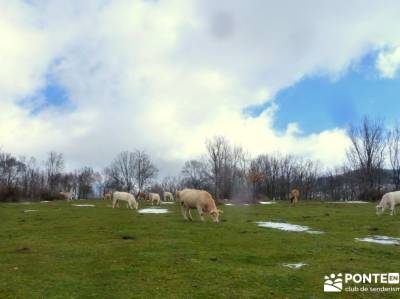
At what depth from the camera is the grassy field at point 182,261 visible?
11.3 meters

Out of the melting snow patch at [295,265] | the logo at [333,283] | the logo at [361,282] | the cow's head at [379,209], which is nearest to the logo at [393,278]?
the logo at [361,282]

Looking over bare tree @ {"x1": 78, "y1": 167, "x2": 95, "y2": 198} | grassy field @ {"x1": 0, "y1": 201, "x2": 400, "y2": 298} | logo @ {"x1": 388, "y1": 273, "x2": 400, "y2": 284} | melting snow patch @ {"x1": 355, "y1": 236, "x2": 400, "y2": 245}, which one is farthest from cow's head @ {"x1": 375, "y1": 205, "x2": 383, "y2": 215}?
bare tree @ {"x1": 78, "y1": 167, "x2": 95, "y2": 198}

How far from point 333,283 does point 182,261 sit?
493cm

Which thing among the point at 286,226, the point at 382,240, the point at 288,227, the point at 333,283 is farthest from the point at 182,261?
the point at 286,226

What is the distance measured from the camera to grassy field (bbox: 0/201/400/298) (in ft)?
36.9

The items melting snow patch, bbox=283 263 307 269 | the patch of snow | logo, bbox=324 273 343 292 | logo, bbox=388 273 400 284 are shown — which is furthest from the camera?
the patch of snow

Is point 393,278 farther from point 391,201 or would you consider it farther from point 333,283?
point 391,201

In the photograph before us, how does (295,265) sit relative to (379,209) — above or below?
below

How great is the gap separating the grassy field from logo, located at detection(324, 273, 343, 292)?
0.23 meters

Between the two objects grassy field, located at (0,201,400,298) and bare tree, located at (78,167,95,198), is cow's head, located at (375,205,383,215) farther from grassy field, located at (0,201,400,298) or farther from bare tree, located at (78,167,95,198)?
bare tree, located at (78,167,95,198)

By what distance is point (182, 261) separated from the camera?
571 inches

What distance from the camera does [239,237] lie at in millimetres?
20156

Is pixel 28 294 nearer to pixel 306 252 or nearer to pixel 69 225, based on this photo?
pixel 306 252

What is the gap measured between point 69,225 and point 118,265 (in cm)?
1391
